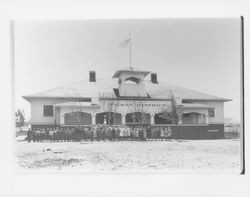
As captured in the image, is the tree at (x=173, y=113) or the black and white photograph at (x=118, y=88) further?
the tree at (x=173, y=113)

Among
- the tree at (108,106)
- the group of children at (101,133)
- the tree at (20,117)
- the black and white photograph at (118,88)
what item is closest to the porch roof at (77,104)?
the black and white photograph at (118,88)

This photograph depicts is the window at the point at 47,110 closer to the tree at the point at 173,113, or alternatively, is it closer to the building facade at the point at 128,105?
the building facade at the point at 128,105

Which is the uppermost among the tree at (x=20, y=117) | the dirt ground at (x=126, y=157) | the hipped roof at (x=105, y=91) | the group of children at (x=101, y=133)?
the hipped roof at (x=105, y=91)

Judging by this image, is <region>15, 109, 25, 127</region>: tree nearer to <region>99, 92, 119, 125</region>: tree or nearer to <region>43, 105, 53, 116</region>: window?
<region>43, 105, 53, 116</region>: window

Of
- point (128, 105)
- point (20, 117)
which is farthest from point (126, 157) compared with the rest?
point (20, 117)

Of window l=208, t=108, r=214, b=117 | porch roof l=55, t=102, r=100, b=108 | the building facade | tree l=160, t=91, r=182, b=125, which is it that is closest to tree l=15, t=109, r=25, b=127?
the building facade

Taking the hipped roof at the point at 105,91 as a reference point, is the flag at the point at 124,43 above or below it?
above
